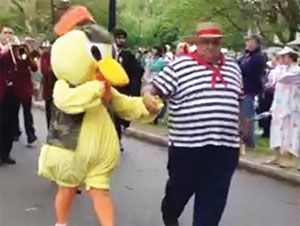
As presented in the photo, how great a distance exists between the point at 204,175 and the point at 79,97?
1.12 meters

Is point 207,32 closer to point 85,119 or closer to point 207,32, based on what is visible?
point 207,32

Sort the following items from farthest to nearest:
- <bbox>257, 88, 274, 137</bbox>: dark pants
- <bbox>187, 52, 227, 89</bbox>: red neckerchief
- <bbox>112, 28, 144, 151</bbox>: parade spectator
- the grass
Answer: <bbox>257, 88, 274, 137</bbox>: dark pants < the grass < <bbox>112, 28, 144, 151</bbox>: parade spectator < <bbox>187, 52, 227, 89</bbox>: red neckerchief

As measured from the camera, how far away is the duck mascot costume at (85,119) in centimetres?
666

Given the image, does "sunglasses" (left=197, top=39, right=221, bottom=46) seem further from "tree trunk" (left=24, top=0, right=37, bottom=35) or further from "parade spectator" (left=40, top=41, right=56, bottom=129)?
"tree trunk" (left=24, top=0, right=37, bottom=35)

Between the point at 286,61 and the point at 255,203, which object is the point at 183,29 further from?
the point at 255,203

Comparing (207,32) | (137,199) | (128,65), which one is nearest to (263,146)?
(128,65)

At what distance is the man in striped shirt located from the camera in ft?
20.8

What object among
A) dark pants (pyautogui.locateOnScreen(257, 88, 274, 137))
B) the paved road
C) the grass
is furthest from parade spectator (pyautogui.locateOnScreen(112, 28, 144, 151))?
dark pants (pyautogui.locateOnScreen(257, 88, 274, 137))

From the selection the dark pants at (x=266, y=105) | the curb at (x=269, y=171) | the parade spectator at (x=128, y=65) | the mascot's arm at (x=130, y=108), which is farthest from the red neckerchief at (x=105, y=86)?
the dark pants at (x=266, y=105)

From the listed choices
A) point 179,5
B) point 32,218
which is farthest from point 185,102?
point 179,5

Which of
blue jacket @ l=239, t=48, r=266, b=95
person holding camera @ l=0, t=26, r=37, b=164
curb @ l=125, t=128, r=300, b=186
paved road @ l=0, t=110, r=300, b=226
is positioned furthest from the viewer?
blue jacket @ l=239, t=48, r=266, b=95

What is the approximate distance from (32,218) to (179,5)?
1667 cm

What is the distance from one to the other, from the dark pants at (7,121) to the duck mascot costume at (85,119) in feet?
14.8

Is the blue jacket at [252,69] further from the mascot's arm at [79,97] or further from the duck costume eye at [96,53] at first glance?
the mascot's arm at [79,97]
